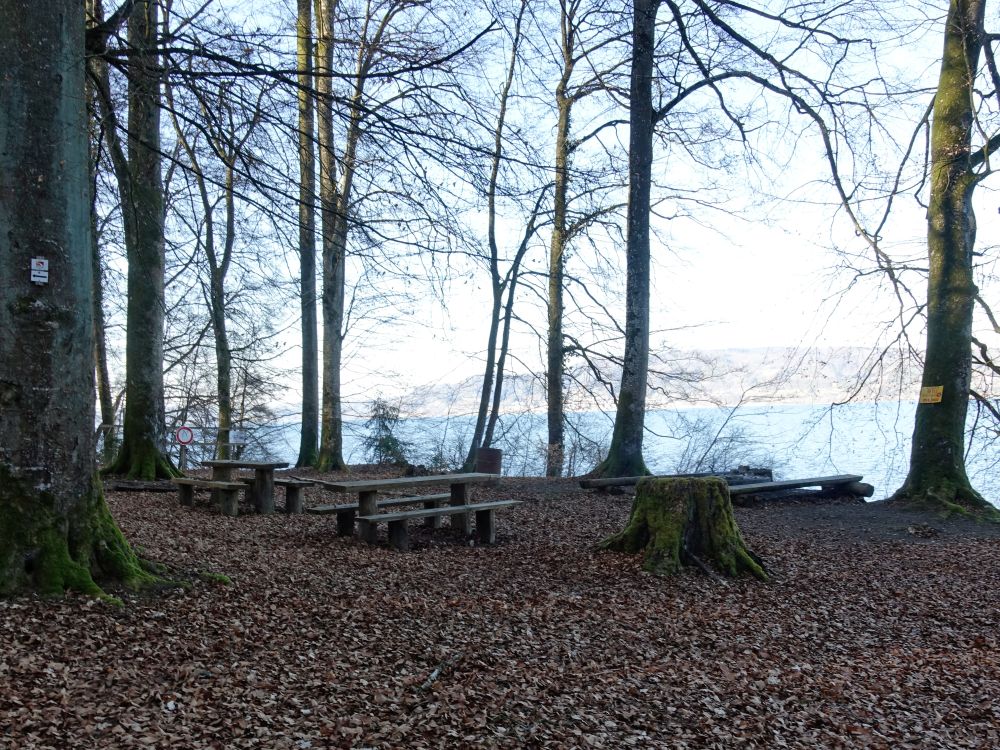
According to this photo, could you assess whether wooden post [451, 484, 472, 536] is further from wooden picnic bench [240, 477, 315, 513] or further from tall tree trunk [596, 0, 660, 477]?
tall tree trunk [596, 0, 660, 477]

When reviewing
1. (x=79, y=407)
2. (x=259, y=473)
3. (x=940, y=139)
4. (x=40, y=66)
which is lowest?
(x=259, y=473)

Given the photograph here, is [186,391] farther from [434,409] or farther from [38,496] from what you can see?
[38,496]

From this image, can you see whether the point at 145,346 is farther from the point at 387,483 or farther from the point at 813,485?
the point at 813,485

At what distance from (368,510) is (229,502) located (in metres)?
1.94

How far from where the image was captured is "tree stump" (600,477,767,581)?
732 centimetres

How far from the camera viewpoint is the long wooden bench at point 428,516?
24.6 ft

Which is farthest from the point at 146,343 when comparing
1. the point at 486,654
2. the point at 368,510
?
the point at 486,654

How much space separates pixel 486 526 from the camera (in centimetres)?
842

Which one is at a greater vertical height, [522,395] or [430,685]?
[522,395]

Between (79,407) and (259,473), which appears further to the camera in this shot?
(259,473)

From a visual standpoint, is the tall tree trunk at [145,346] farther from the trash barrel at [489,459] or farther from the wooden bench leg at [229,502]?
the trash barrel at [489,459]

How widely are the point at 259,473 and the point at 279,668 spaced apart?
533 centimetres

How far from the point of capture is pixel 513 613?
5.55m

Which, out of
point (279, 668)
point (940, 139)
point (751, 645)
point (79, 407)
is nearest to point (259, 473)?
point (79, 407)
